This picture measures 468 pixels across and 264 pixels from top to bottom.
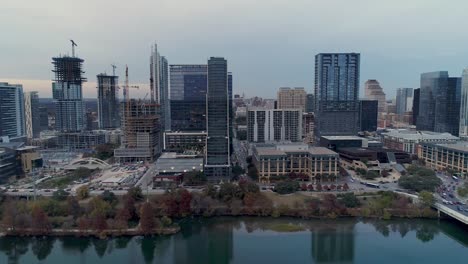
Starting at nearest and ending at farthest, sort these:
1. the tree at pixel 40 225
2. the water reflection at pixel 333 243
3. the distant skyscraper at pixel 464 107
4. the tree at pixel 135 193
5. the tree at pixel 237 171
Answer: the water reflection at pixel 333 243
the tree at pixel 40 225
the tree at pixel 135 193
the tree at pixel 237 171
the distant skyscraper at pixel 464 107

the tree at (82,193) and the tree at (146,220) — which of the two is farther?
the tree at (82,193)

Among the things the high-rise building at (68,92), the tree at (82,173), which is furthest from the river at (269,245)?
the high-rise building at (68,92)

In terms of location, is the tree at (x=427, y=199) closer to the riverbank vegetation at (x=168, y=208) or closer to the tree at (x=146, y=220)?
the riverbank vegetation at (x=168, y=208)

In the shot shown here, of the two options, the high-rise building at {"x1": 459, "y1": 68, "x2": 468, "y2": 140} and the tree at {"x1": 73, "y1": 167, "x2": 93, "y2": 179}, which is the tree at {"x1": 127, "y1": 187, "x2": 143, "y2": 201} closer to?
the tree at {"x1": 73, "y1": 167, "x2": 93, "y2": 179}

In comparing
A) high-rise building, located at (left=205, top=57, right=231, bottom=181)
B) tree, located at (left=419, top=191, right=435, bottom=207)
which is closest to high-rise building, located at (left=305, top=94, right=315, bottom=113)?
high-rise building, located at (left=205, top=57, right=231, bottom=181)

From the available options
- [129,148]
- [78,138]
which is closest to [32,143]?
[78,138]

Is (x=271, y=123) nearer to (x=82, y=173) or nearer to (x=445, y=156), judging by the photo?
(x=445, y=156)

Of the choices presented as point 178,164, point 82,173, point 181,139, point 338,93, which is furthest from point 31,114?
point 338,93

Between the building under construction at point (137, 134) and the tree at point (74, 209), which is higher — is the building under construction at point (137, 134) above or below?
above
